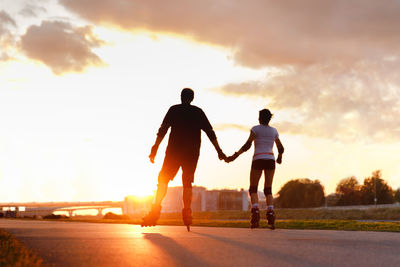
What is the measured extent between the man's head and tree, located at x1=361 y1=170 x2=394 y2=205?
95432 mm

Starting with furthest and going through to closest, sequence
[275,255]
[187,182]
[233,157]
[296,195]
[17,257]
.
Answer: [296,195] < [233,157] < [187,182] < [275,255] < [17,257]

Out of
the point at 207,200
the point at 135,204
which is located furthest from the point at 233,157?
the point at 135,204

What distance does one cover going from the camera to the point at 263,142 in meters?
12.1

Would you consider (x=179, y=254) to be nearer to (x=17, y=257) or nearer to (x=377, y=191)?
(x=17, y=257)

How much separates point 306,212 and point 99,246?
4116 cm

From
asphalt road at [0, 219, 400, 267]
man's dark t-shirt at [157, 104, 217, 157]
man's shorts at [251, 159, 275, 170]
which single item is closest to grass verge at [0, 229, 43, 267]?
asphalt road at [0, 219, 400, 267]

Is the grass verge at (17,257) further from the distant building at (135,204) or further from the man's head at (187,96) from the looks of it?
the distant building at (135,204)

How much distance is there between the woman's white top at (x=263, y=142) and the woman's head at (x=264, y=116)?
20 cm

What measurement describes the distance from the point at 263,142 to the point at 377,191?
3813 inches

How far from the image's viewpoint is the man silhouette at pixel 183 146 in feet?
33.5

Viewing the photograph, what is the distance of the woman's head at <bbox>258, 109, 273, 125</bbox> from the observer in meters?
12.4

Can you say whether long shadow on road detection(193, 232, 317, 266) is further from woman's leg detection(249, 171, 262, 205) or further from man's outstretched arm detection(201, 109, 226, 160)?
woman's leg detection(249, 171, 262, 205)

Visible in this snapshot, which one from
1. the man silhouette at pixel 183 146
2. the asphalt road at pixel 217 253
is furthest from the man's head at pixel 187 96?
the asphalt road at pixel 217 253

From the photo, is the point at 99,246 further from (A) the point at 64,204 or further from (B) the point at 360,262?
(A) the point at 64,204
